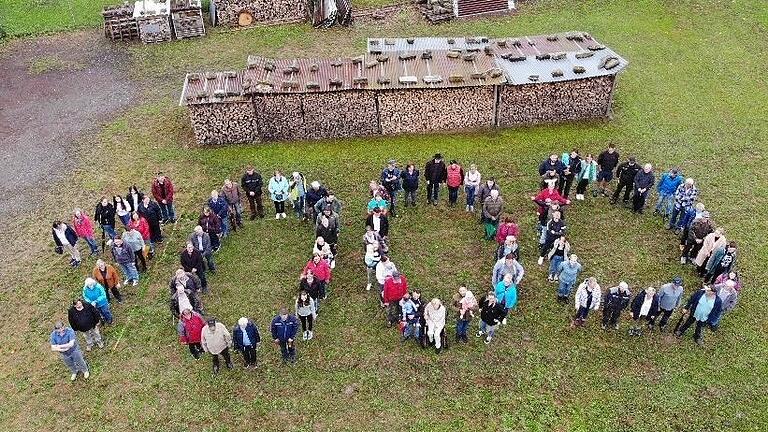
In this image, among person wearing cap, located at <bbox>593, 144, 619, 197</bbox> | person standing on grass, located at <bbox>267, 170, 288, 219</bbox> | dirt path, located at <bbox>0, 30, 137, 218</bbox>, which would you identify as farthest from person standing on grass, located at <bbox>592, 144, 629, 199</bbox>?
dirt path, located at <bbox>0, 30, 137, 218</bbox>

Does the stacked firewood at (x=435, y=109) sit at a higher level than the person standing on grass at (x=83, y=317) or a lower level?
higher

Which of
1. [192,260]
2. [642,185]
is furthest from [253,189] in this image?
[642,185]

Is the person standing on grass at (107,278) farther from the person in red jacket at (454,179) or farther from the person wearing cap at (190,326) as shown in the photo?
the person in red jacket at (454,179)

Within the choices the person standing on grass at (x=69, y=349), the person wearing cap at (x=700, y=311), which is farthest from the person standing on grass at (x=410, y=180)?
the person standing on grass at (x=69, y=349)

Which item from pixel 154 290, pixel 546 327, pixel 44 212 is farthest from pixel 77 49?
pixel 546 327

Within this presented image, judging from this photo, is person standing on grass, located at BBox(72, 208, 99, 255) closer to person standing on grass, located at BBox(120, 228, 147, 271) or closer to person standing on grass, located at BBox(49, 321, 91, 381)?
person standing on grass, located at BBox(120, 228, 147, 271)
